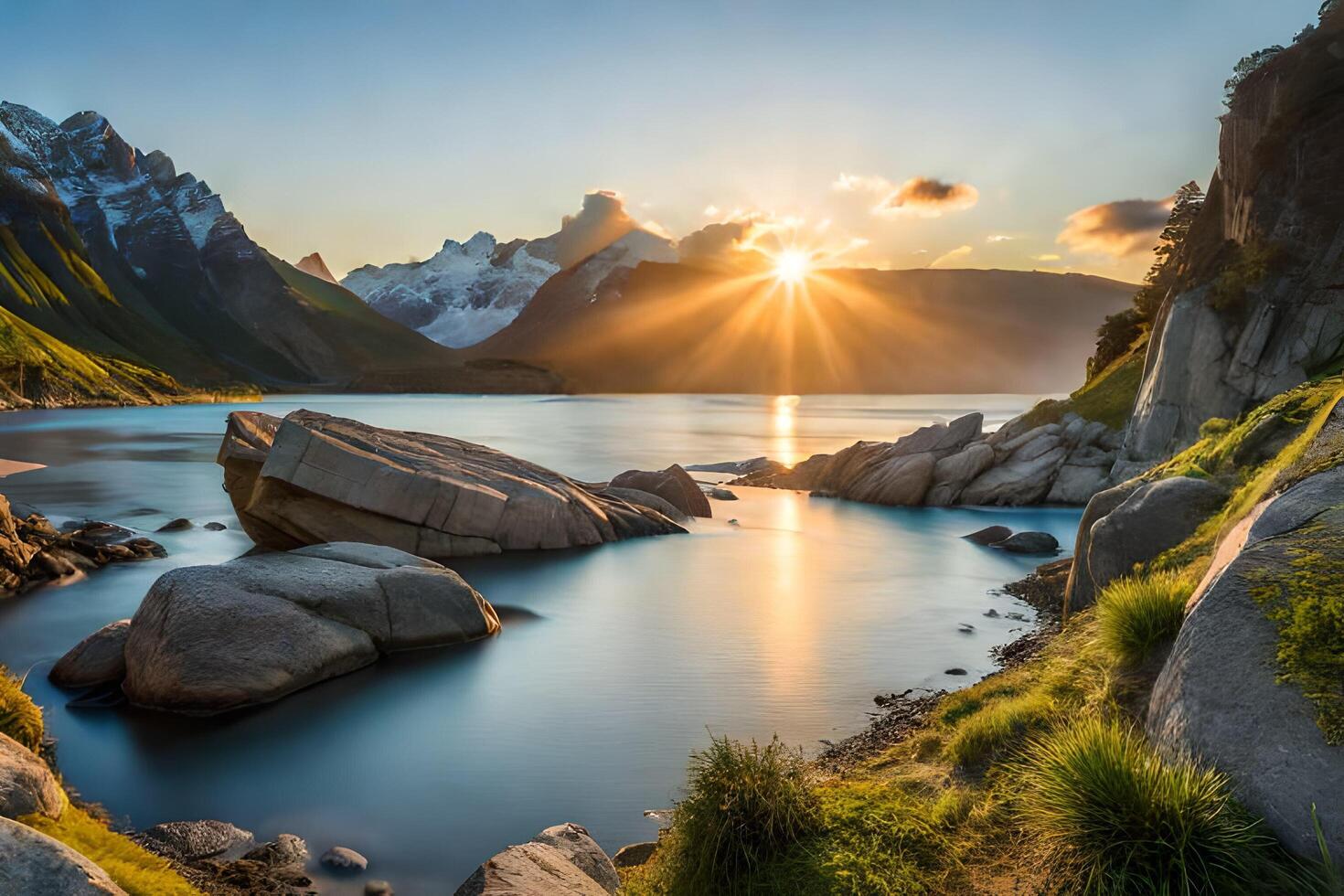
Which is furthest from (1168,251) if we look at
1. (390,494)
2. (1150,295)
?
(390,494)

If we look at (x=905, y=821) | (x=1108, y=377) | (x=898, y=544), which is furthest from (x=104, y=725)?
(x=1108, y=377)

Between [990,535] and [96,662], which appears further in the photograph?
[990,535]

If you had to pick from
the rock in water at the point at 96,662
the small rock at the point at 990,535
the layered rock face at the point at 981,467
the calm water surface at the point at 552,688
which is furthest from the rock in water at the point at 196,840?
the layered rock face at the point at 981,467

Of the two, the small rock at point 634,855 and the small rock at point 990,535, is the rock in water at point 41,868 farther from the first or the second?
the small rock at point 990,535

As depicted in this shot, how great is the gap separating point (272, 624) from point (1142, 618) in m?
13.6

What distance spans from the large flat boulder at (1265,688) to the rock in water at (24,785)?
352 inches

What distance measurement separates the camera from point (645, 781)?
1272 cm

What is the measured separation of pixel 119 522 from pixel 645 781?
31658mm

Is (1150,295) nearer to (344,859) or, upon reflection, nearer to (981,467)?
(981,467)

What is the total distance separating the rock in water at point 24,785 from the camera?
6.80m

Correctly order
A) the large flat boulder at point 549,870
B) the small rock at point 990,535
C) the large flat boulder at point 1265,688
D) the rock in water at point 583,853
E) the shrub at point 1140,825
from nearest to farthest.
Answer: the shrub at point 1140,825, the large flat boulder at point 1265,688, the large flat boulder at point 549,870, the rock in water at point 583,853, the small rock at point 990,535

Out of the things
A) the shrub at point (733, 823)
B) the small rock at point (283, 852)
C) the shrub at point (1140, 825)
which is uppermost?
the shrub at point (1140, 825)

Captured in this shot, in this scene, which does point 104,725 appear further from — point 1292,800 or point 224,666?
point 1292,800

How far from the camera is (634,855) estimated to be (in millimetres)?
10039
